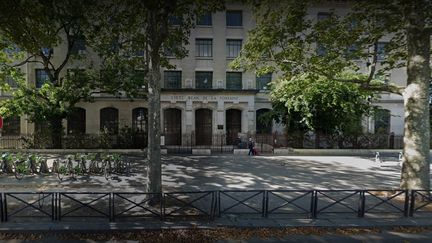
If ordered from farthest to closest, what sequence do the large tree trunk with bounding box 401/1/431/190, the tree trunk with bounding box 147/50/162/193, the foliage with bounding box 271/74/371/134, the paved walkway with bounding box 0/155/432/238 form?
the foliage with bounding box 271/74/371/134, the large tree trunk with bounding box 401/1/431/190, the tree trunk with bounding box 147/50/162/193, the paved walkway with bounding box 0/155/432/238

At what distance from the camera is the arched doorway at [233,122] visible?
2256cm

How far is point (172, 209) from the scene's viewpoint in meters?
7.35

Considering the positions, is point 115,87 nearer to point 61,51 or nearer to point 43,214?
point 61,51

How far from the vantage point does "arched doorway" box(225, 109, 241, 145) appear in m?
22.6

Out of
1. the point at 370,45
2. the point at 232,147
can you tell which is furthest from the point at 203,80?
the point at 370,45

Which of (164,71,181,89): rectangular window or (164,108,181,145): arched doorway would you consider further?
(164,71,181,89): rectangular window

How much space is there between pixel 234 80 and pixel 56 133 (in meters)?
14.7

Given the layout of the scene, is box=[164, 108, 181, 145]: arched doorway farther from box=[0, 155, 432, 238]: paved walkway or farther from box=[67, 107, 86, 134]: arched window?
box=[67, 107, 86, 134]: arched window

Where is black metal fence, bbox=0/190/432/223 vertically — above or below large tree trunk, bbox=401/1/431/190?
below

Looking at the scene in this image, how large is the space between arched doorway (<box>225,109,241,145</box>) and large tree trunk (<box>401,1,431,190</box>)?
15065 millimetres

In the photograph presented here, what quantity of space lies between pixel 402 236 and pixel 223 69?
18609mm

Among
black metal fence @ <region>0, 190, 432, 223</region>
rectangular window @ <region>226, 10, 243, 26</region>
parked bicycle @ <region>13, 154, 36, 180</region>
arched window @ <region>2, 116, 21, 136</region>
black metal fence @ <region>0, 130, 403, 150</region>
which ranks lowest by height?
black metal fence @ <region>0, 190, 432, 223</region>

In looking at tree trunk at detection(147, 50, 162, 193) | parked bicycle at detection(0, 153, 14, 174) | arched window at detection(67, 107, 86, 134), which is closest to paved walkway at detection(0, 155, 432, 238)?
parked bicycle at detection(0, 153, 14, 174)

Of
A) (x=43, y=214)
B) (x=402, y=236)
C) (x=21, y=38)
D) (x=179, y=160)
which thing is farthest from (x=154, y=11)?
(x=179, y=160)
